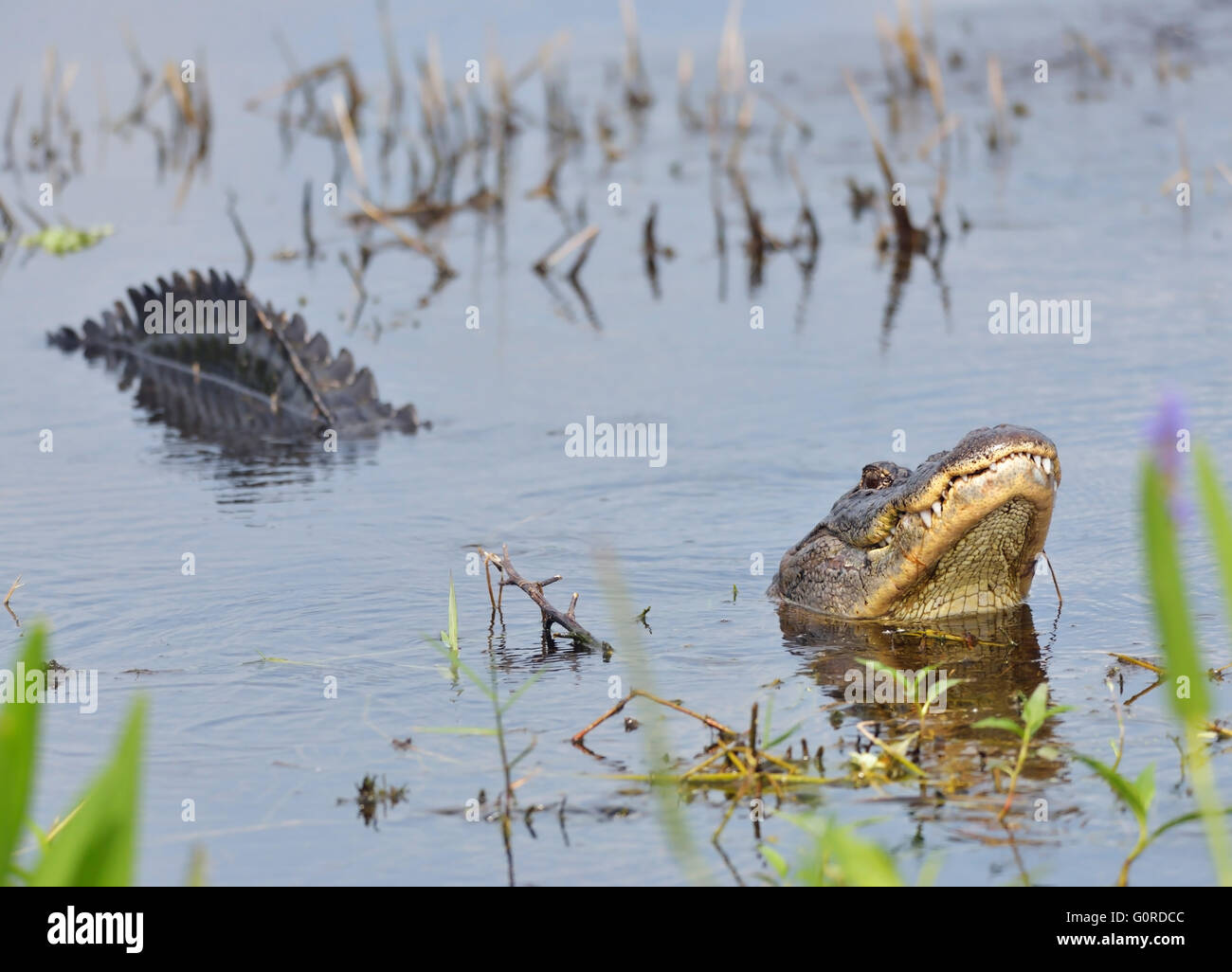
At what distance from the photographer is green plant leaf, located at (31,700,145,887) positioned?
5.25 feet

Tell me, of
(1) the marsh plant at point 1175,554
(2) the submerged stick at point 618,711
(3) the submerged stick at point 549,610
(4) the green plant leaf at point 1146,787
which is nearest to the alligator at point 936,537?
(3) the submerged stick at point 549,610

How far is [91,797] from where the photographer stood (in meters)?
1.70

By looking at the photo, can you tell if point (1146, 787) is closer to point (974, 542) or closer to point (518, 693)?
point (518, 693)

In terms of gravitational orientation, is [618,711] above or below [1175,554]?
below

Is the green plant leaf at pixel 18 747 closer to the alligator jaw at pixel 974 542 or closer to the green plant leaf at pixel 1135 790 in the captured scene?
the green plant leaf at pixel 1135 790

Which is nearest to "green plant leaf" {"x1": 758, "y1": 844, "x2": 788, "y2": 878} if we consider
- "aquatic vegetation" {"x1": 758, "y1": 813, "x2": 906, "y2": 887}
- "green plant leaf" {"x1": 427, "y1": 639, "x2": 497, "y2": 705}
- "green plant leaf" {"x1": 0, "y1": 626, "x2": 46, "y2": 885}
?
"aquatic vegetation" {"x1": 758, "y1": 813, "x2": 906, "y2": 887}

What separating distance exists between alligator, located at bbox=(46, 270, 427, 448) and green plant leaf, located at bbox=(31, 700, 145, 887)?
25.0 ft

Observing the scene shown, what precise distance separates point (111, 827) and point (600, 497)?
6334 millimetres

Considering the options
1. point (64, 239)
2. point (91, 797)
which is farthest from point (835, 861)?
point (64, 239)

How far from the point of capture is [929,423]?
28.3 feet

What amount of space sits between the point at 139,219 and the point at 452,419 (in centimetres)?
743

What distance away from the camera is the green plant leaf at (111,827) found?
63.0 inches

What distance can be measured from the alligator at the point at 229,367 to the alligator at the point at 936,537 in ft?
12.3

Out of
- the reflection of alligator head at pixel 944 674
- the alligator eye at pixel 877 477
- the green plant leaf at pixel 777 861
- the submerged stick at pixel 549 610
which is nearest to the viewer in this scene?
the green plant leaf at pixel 777 861
